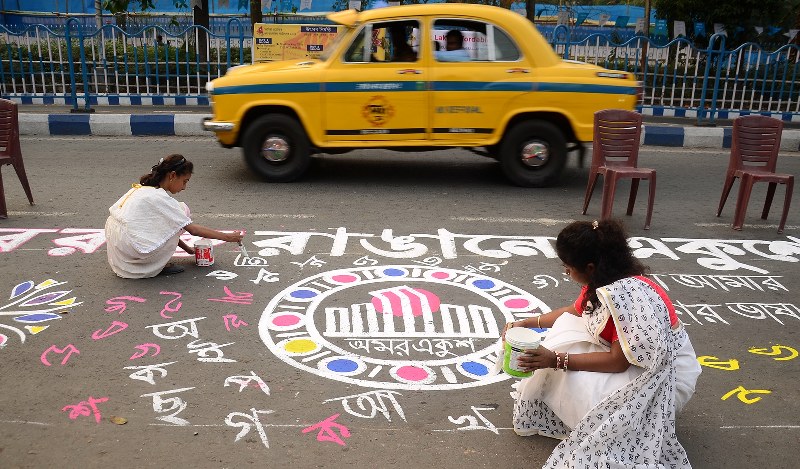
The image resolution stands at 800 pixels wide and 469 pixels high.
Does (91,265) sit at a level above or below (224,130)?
below

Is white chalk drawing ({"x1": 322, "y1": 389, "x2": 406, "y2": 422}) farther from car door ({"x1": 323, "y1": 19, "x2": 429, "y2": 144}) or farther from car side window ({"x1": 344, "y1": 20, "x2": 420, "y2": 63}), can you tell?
car side window ({"x1": 344, "y1": 20, "x2": 420, "y2": 63})

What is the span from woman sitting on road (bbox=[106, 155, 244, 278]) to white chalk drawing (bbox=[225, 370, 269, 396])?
1.50m

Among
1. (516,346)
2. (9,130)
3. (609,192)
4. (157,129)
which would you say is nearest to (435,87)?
(609,192)

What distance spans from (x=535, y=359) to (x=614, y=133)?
15.3ft

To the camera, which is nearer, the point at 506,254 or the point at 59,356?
the point at 59,356

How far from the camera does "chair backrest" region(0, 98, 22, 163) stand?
6871 mm

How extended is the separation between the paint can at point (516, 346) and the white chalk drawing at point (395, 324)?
863 millimetres

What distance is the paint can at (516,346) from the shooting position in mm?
2940

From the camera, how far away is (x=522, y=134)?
319 inches

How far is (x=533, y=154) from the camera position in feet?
26.9

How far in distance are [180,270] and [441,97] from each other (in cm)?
367

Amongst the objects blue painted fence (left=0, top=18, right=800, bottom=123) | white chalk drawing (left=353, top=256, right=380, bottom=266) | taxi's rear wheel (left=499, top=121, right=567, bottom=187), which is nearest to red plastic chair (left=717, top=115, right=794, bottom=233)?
taxi's rear wheel (left=499, top=121, right=567, bottom=187)

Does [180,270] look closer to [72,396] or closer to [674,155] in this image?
[72,396]

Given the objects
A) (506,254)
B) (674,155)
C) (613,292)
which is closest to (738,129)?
(506,254)
